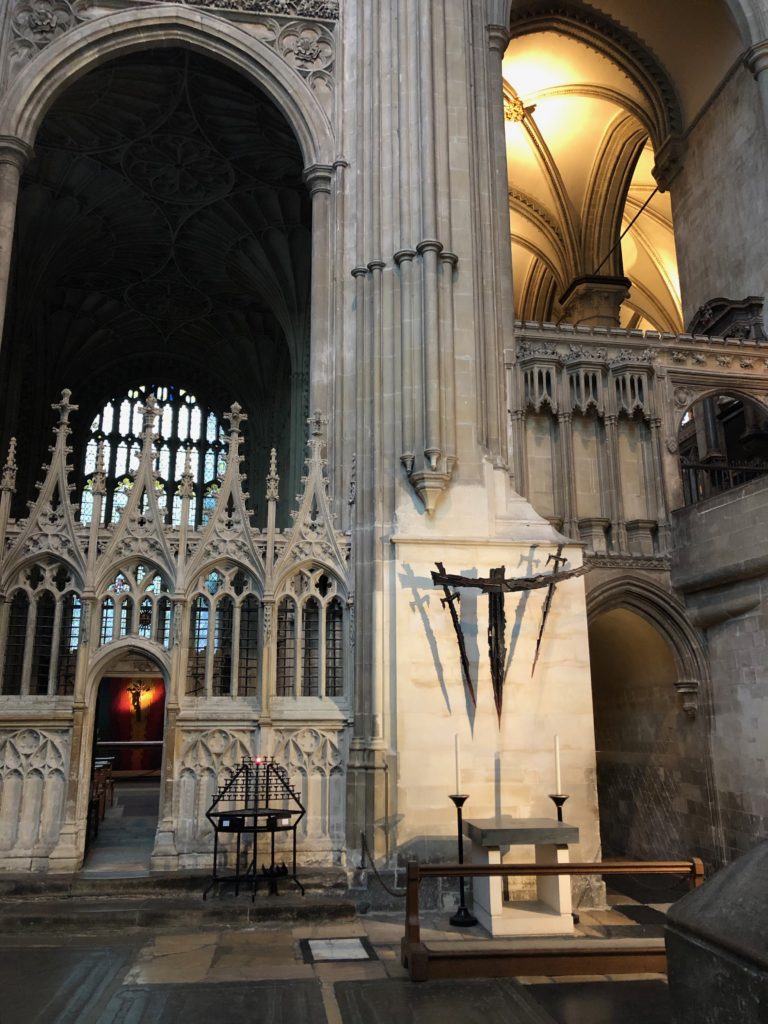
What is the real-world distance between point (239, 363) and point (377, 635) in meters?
16.7

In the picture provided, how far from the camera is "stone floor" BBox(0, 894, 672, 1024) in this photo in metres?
5.24

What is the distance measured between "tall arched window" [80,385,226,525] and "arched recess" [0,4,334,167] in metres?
14.4

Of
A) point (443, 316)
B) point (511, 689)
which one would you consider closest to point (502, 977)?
point (511, 689)

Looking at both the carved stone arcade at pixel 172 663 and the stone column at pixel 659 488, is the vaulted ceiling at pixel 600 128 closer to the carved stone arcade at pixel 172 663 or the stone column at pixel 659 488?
the stone column at pixel 659 488

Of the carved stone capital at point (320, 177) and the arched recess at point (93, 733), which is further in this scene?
the carved stone capital at point (320, 177)

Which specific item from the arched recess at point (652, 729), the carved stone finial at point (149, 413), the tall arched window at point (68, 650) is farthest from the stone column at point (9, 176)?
the arched recess at point (652, 729)

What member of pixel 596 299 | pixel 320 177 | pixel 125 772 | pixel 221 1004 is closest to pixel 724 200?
pixel 596 299

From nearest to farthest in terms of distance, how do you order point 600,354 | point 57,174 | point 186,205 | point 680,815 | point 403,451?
point 403,451
point 680,815
point 600,354
point 57,174
point 186,205

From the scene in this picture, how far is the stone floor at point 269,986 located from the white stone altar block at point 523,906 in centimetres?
32

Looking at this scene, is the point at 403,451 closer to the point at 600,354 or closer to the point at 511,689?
the point at 511,689

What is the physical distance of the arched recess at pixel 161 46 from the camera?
37.6 feet

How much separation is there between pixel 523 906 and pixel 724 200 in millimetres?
12781

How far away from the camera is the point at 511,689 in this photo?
909 centimetres

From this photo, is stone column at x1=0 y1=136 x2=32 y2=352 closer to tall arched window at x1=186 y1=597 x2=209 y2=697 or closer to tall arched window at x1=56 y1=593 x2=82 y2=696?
tall arched window at x1=56 y1=593 x2=82 y2=696
